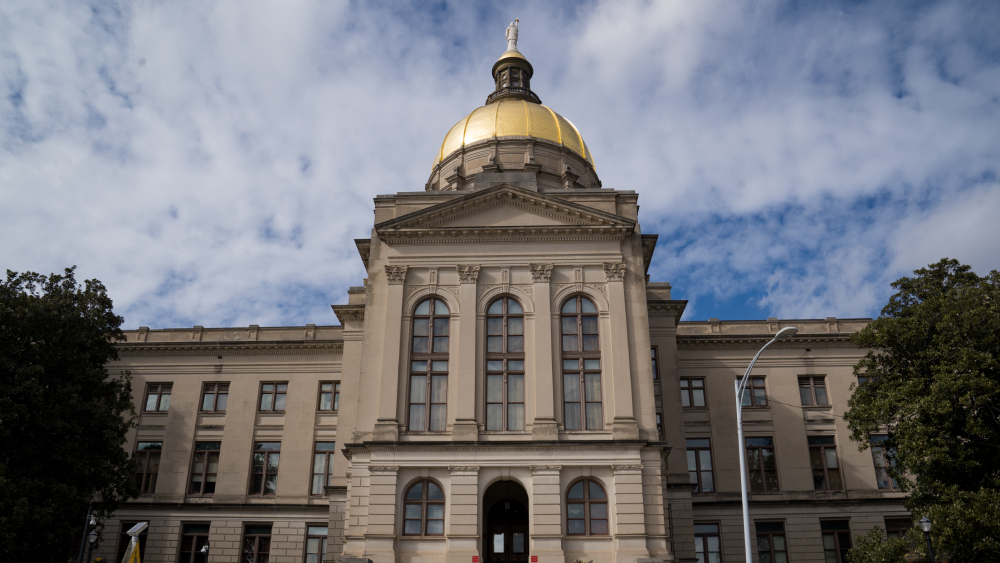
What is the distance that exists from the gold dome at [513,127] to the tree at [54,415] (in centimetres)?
2757

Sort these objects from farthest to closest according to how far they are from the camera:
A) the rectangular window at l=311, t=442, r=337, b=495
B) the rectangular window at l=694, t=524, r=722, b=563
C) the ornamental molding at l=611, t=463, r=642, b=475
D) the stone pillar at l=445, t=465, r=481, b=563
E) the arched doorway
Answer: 1. the rectangular window at l=311, t=442, r=337, b=495
2. the rectangular window at l=694, t=524, r=722, b=563
3. the arched doorway
4. the ornamental molding at l=611, t=463, r=642, b=475
5. the stone pillar at l=445, t=465, r=481, b=563

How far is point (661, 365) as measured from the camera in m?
41.4

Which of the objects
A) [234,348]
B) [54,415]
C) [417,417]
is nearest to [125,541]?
[234,348]

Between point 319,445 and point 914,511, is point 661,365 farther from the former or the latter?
point 319,445

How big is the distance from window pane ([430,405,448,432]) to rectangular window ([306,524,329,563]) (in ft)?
46.8

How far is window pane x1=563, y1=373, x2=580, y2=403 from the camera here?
3284 centimetres

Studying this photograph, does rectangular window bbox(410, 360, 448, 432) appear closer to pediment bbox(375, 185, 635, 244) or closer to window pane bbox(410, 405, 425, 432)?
window pane bbox(410, 405, 425, 432)

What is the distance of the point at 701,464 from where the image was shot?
41625mm

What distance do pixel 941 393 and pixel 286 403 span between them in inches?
1357

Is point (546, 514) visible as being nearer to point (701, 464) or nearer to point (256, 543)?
point (701, 464)

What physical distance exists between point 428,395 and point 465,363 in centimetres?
216

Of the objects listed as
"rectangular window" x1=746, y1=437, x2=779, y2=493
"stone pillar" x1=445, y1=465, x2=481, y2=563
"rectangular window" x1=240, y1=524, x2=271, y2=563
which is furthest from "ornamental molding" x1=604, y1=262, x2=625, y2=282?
"rectangular window" x1=240, y1=524, x2=271, y2=563

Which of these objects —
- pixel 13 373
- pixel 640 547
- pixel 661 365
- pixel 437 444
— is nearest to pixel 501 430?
pixel 437 444

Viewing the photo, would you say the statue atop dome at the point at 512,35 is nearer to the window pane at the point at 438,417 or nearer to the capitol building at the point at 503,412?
the capitol building at the point at 503,412
